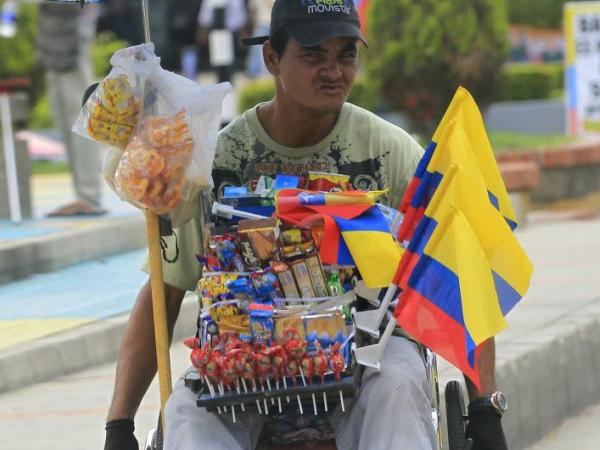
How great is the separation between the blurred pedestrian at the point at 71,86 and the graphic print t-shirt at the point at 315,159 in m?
6.37

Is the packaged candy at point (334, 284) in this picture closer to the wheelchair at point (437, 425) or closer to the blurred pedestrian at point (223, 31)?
the wheelchair at point (437, 425)

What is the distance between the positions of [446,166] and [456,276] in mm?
341

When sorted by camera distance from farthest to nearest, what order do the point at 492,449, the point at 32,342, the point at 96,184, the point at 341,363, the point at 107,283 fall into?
the point at 96,184 < the point at 107,283 < the point at 32,342 < the point at 492,449 < the point at 341,363

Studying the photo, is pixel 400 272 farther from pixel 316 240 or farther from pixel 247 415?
pixel 247 415

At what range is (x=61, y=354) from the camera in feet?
22.9

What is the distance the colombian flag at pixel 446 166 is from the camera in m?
3.73

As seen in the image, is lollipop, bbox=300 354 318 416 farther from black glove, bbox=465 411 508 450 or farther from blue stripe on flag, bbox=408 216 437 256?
black glove, bbox=465 411 508 450

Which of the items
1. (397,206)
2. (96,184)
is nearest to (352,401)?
(397,206)

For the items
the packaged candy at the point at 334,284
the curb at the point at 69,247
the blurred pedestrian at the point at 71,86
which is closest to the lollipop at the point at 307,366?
the packaged candy at the point at 334,284

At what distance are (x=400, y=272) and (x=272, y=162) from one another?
64 centimetres

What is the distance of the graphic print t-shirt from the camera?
13.3 feet

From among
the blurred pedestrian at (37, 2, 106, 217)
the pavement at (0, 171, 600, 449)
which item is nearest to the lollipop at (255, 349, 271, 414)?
the pavement at (0, 171, 600, 449)

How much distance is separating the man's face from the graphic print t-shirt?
0.15 meters

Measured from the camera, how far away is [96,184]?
1048cm
